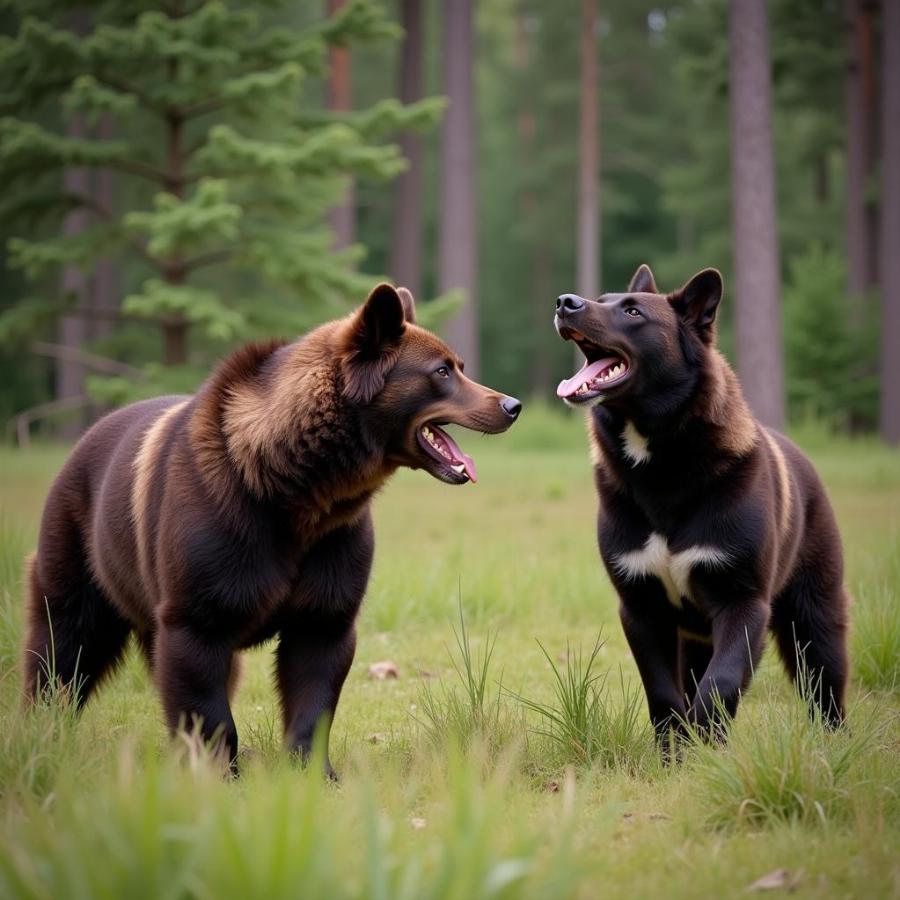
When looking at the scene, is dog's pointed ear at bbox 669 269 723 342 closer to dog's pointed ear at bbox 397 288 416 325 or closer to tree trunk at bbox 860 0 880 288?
dog's pointed ear at bbox 397 288 416 325

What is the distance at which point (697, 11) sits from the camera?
28.1m

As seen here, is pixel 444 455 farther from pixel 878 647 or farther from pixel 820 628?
pixel 878 647

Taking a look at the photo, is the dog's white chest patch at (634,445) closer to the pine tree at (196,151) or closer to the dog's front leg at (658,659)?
the dog's front leg at (658,659)

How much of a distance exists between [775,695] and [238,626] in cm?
306

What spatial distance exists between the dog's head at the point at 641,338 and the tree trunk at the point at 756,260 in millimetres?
13409

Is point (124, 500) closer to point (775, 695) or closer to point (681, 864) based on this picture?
point (681, 864)

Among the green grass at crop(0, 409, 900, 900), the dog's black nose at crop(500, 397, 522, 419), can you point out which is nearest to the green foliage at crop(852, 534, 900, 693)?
the green grass at crop(0, 409, 900, 900)

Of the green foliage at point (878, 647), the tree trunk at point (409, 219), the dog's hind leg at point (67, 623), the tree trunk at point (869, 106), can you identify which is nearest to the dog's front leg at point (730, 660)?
the green foliage at point (878, 647)

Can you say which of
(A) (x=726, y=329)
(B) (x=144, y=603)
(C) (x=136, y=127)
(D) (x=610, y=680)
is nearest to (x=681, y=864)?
(B) (x=144, y=603)

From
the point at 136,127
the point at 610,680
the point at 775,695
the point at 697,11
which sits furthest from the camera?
the point at 697,11

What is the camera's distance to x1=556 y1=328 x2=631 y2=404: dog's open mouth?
5016 mm

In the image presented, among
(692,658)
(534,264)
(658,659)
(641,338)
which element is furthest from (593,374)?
(534,264)

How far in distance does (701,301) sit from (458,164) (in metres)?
19.5

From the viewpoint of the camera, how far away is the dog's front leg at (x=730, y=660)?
4.70m
